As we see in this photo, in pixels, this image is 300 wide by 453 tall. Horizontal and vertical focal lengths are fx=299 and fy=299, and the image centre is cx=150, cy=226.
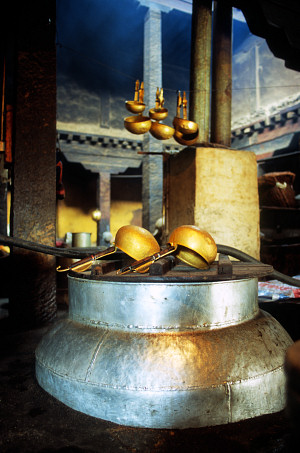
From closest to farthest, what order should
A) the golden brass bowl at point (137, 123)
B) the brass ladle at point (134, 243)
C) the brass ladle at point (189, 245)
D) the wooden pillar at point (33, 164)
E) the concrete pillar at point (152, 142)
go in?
the brass ladle at point (189, 245) < the brass ladle at point (134, 243) < the wooden pillar at point (33, 164) < the golden brass bowl at point (137, 123) < the concrete pillar at point (152, 142)

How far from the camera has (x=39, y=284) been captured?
356cm

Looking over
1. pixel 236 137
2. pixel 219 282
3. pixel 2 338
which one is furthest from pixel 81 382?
pixel 236 137

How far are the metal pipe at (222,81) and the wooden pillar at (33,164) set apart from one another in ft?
8.56

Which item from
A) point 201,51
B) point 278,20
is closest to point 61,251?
point 201,51

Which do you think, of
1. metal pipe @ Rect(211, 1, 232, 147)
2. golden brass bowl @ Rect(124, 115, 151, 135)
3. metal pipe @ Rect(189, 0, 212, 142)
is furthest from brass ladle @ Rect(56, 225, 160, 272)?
golden brass bowl @ Rect(124, 115, 151, 135)

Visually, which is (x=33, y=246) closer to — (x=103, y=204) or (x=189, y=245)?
(x=189, y=245)

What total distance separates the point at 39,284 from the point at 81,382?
Answer: 2043 mm

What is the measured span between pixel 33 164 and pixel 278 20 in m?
4.12

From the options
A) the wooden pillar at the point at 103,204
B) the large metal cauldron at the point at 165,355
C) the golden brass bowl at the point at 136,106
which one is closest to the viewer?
the large metal cauldron at the point at 165,355

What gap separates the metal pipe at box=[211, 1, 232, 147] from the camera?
489 centimetres

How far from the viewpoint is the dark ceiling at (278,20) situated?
4406 mm

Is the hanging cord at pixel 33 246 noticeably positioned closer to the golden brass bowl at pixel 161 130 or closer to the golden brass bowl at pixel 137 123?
the golden brass bowl at pixel 137 123

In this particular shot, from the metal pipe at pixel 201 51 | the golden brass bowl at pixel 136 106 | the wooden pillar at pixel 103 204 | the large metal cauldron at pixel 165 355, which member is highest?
the metal pipe at pixel 201 51

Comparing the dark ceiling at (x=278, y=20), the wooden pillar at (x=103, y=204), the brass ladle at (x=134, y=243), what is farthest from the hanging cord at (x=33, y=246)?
the wooden pillar at (x=103, y=204)
